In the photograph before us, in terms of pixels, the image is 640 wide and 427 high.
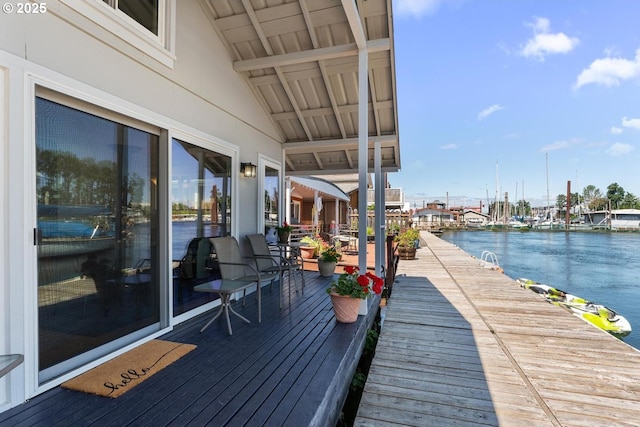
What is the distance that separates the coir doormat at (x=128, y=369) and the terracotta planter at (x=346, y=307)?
1.43 metres

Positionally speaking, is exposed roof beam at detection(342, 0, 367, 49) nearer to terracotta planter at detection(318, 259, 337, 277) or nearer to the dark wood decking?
the dark wood decking

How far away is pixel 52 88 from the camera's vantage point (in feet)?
6.48

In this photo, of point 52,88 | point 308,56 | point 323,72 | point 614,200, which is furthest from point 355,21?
point 614,200

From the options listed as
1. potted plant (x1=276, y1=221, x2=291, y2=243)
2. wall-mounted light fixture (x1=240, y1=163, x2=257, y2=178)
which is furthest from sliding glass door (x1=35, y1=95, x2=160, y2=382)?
potted plant (x1=276, y1=221, x2=291, y2=243)

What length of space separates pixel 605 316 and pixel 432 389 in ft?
25.3

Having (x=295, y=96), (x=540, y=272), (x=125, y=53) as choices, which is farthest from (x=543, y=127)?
(x=125, y=53)

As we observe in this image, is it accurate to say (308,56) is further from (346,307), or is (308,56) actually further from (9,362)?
(9,362)

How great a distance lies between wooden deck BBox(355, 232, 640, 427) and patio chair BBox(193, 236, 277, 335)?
1476 mm

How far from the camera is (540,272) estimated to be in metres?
14.9

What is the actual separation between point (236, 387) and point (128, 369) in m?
0.84

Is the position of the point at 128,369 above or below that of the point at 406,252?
above

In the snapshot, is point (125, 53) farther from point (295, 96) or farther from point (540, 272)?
point (540, 272)

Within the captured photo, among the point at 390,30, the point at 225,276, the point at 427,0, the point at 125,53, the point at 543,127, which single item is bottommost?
the point at 225,276

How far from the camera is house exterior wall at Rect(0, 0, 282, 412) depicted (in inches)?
69.6
